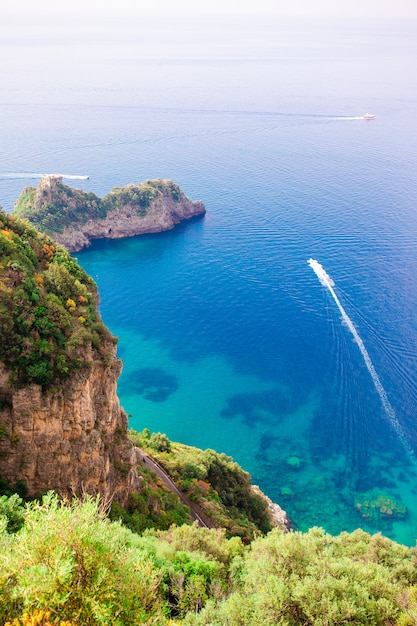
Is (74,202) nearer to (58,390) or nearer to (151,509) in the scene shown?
(151,509)

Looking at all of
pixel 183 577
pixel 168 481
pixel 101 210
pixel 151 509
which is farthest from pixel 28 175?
pixel 183 577

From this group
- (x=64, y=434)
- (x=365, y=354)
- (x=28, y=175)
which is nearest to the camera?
(x=64, y=434)

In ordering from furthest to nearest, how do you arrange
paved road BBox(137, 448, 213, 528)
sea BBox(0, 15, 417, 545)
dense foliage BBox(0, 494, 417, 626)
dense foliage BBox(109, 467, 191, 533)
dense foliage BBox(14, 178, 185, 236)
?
dense foliage BBox(14, 178, 185, 236), sea BBox(0, 15, 417, 545), paved road BBox(137, 448, 213, 528), dense foliage BBox(109, 467, 191, 533), dense foliage BBox(0, 494, 417, 626)

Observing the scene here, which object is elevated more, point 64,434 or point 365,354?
point 64,434

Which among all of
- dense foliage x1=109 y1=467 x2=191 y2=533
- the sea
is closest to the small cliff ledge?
the sea

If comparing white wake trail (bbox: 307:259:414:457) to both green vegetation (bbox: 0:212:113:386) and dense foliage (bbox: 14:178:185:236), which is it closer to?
dense foliage (bbox: 14:178:185:236)

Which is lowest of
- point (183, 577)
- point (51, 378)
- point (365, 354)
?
point (365, 354)
